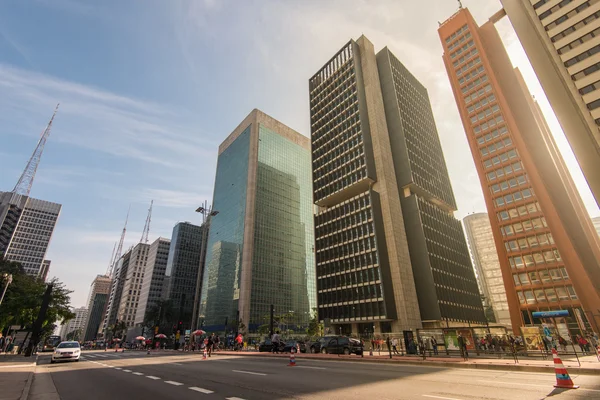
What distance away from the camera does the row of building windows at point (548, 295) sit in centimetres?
4916

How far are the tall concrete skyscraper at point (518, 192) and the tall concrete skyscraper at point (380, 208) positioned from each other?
13.6m

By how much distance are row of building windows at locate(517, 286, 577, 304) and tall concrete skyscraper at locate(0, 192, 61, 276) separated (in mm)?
164810

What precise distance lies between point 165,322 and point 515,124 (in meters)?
126

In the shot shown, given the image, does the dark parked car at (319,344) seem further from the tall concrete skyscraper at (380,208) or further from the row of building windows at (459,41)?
the row of building windows at (459,41)

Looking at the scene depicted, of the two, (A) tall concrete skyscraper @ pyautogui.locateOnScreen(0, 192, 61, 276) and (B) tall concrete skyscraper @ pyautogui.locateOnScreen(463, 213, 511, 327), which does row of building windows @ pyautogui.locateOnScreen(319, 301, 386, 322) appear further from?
(A) tall concrete skyscraper @ pyautogui.locateOnScreen(0, 192, 61, 276)

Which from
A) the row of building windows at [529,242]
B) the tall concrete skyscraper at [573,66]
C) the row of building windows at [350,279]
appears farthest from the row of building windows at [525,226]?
the row of building windows at [350,279]

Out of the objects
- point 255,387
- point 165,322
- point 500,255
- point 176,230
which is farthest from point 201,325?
point 255,387

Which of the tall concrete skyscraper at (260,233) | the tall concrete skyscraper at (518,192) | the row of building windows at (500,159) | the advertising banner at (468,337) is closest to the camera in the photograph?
the advertising banner at (468,337)

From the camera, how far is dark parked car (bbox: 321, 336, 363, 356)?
26497mm

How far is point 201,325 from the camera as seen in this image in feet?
365

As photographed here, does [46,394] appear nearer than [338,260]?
Yes

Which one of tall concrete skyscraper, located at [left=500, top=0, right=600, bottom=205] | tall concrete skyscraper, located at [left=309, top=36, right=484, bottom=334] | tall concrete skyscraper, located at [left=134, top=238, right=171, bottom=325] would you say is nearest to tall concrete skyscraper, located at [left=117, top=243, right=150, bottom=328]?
tall concrete skyscraper, located at [left=134, top=238, right=171, bottom=325]

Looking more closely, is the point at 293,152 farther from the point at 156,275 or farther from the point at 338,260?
the point at 156,275

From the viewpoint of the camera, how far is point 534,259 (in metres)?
53.6
